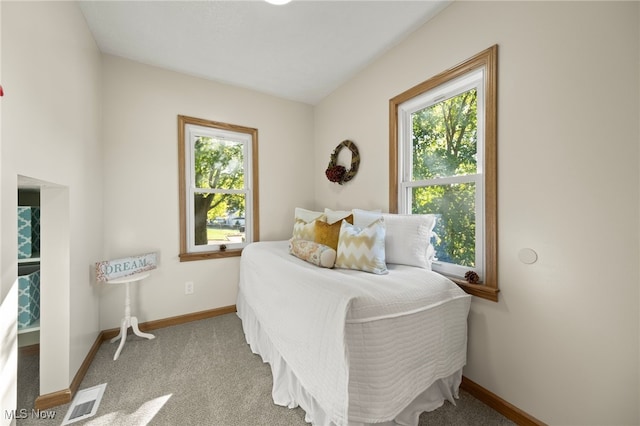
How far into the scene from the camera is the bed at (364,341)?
3.60ft

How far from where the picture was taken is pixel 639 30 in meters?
1.04

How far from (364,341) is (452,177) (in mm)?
1321

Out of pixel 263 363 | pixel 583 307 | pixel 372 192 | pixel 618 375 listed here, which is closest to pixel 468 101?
pixel 372 192

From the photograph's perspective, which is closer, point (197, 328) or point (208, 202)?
point (197, 328)

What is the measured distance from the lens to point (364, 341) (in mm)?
1112

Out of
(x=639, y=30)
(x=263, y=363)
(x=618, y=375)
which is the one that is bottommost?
(x=263, y=363)

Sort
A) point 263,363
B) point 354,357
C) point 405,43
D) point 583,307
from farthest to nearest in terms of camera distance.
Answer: point 405,43 → point 263,363 → point 583,307 → point 354,357

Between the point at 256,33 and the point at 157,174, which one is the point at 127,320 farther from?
the point at 256,33

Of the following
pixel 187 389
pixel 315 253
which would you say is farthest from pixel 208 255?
pixel 315 253

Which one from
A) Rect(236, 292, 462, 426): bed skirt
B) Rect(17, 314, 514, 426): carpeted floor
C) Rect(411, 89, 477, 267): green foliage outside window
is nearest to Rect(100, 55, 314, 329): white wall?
Rect(17, 314, 514, 426): carpeted floor

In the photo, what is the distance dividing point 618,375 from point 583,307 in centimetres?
29

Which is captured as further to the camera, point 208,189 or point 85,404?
point 208,189

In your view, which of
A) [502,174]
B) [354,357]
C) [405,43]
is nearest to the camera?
[354,357]

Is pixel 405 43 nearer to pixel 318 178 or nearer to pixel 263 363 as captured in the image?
pixel 318 178
